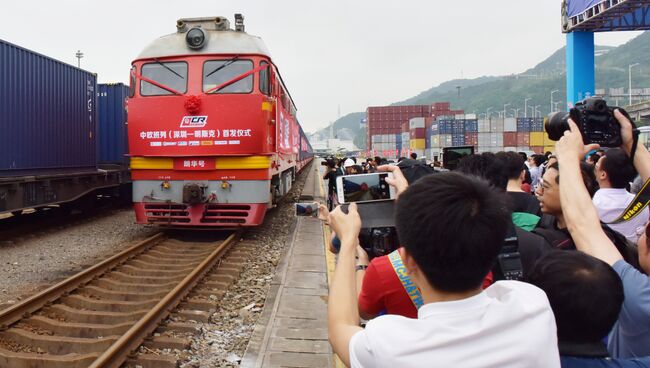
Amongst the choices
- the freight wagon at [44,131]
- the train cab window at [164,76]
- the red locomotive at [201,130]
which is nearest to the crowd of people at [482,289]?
the red locomotive at [201,130]

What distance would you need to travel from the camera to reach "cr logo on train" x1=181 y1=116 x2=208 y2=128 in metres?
8.11

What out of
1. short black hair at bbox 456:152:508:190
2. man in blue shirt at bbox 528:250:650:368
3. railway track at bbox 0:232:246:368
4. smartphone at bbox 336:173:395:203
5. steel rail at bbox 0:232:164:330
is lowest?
railway track at bbox 0:232:246:368

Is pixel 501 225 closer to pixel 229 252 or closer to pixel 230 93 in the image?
pixel 229 252

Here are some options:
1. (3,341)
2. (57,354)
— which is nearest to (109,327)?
(57,354)

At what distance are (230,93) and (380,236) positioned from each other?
6.56 meters

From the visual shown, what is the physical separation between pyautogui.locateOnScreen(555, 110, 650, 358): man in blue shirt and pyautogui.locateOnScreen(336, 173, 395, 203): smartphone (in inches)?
29.1

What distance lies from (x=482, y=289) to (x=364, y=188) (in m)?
0.87

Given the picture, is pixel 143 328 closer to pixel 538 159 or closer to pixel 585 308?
pixel 585 308

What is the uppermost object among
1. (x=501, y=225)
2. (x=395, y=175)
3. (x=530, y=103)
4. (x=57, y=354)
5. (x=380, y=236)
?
Result: (x=530, y=103)

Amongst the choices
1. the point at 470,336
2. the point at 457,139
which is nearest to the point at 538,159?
the point at 470,336

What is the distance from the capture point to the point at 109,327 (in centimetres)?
421

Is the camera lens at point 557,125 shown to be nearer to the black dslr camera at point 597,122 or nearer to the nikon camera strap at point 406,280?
the black dslr camera at point 597,122

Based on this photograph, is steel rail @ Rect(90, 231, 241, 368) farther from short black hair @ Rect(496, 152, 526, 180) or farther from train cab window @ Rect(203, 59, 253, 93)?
train cab window @ Rect(203, 59, 253, 93)

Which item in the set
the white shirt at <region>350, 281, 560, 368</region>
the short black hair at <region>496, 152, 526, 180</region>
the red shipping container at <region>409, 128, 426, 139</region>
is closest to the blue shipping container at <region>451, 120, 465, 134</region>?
the red shipping container at <region>409, 128, 426, 139</region>
